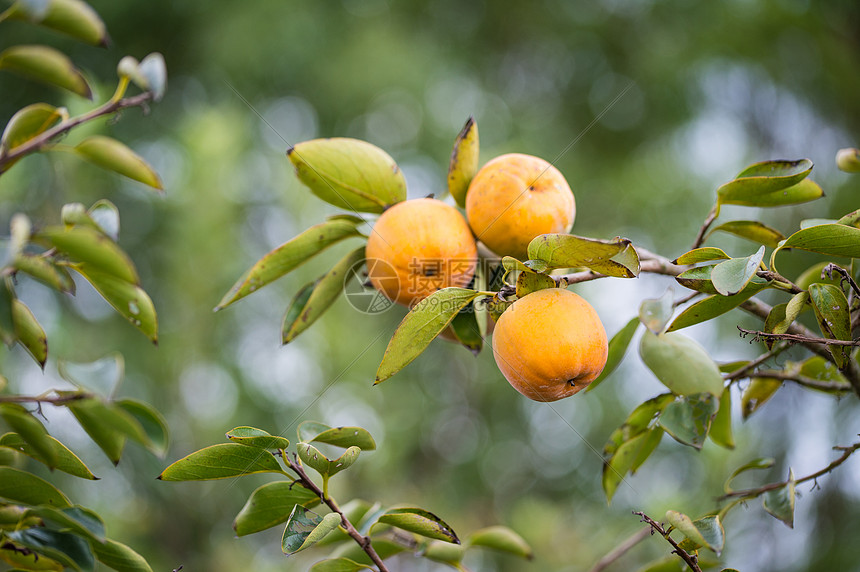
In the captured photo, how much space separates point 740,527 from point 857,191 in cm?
82

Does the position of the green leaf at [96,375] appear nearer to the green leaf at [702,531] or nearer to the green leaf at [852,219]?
the green leaf at [702,531]

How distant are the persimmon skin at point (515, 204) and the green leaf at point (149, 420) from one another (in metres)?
0.35

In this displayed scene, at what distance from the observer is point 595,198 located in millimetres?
2260

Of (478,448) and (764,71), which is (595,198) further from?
(478,448)

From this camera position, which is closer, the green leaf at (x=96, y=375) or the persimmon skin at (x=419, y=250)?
the green leaf at (x=96, y=375)

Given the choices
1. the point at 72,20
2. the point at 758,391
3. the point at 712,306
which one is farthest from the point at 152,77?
the point at 758,391

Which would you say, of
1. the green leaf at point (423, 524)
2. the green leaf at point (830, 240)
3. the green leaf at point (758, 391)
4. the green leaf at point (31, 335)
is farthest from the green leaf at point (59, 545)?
the green leaf at point (758, 391)

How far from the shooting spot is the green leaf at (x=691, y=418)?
1.80ft

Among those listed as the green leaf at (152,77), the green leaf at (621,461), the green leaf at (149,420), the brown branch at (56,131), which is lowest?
the green leaf at (621,461)

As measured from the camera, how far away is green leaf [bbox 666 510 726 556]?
0.48 metres

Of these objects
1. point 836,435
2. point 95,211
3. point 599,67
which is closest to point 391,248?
point 95,211

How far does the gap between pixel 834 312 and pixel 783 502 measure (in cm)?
21

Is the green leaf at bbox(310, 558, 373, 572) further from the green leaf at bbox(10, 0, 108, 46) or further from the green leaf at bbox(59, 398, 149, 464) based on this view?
the green leaf at bbox(10, 0, 108, 46)

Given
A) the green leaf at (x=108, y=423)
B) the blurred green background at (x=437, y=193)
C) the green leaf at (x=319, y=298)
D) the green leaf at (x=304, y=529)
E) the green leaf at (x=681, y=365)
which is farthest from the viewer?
the blurred green background at (x=437, y=193)
